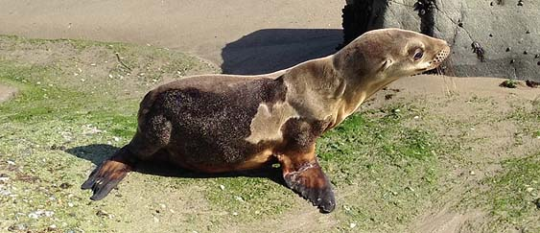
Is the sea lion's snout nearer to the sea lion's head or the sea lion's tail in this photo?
the sea lion's head

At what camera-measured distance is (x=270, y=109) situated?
5613 mm

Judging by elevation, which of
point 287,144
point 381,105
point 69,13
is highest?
point 287,144

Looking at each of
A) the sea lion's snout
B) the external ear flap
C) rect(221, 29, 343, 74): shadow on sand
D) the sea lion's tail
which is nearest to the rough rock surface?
rect(221, 29, 343, 74): shadow on sand

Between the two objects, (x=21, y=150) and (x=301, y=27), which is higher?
(x=21, y=150)

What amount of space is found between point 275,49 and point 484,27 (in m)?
3.24

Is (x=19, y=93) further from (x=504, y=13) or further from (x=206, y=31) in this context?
(x=504, y=13)

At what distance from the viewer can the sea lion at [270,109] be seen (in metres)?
5.62

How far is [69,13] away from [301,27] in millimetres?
3566

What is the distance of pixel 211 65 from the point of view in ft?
34.1

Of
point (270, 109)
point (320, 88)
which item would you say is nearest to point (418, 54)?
point (320, 88)

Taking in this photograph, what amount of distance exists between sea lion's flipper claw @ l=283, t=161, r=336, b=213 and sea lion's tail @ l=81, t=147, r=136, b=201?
1.07 metres

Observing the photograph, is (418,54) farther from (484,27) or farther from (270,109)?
(484,27)

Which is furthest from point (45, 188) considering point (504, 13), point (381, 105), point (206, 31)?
point (206, 31)

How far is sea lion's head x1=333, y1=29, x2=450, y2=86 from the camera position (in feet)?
18.4
